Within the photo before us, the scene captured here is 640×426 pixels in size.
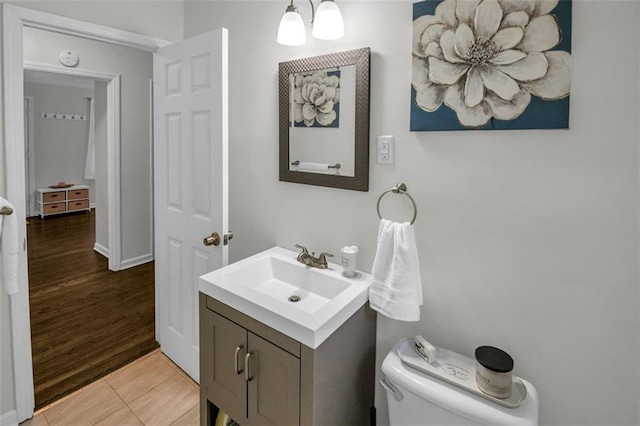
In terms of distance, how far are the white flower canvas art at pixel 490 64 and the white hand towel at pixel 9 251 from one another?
1773 millimetres

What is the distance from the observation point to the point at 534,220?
1189mm

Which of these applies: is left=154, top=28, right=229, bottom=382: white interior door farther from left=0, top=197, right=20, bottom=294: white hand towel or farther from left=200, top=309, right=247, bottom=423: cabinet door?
left=0, top=197, right=20, bottom=294: white hand towel

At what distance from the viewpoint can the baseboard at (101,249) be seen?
4.37 metres

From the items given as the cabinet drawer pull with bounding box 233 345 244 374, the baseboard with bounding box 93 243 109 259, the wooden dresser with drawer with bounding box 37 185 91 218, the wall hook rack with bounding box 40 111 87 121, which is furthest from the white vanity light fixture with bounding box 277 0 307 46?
the wall hook rack with bounding box 40 111 87 121

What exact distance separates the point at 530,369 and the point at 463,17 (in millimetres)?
1229

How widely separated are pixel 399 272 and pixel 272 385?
62 centimetres

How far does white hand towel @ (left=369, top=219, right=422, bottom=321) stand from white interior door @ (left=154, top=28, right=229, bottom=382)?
2.70 ft

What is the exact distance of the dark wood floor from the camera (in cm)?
223

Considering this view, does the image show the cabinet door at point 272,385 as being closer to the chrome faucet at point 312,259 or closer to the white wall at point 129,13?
the chrome faucet at point 312,259

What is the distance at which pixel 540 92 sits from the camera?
44.1 inches

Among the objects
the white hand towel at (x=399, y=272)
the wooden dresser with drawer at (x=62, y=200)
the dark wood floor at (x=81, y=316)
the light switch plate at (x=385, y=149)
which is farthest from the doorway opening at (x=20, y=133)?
the wooden dresser with drawer at (x=62, y=200)

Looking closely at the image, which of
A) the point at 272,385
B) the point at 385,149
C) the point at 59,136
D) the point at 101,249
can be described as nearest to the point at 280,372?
the point at 272,385

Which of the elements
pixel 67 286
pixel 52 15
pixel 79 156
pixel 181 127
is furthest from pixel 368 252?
pixel 79 156

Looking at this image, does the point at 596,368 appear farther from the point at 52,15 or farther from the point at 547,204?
the point at 52,15
